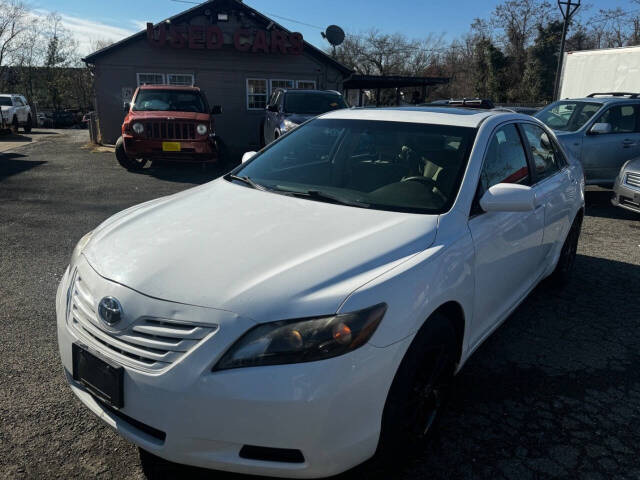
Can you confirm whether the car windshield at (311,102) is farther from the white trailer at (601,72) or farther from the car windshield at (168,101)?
the white trailer at (601,72)

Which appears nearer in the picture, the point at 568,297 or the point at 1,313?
the point at 1,313

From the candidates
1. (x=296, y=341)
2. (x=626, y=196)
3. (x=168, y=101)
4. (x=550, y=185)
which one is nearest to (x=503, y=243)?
(x=550, y=185)

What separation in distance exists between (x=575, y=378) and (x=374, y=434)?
1921mm

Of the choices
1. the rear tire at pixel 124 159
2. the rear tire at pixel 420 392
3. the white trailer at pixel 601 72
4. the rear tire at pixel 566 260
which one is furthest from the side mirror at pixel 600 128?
the rear tire at pixel 124 159

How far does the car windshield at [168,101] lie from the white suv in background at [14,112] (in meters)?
14.7

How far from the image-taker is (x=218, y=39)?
16.9 metres

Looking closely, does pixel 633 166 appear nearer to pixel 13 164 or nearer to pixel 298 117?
pixel 298 117

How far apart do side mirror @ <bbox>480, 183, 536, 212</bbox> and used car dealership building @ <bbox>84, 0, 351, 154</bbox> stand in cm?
1577

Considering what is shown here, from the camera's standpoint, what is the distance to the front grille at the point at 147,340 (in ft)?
6.00

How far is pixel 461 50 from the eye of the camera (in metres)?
49.2

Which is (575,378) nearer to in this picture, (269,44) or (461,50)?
(269,44)

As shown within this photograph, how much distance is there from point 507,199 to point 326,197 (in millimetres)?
988

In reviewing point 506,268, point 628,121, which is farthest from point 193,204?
point 628,121

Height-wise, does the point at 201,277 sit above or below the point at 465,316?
above
